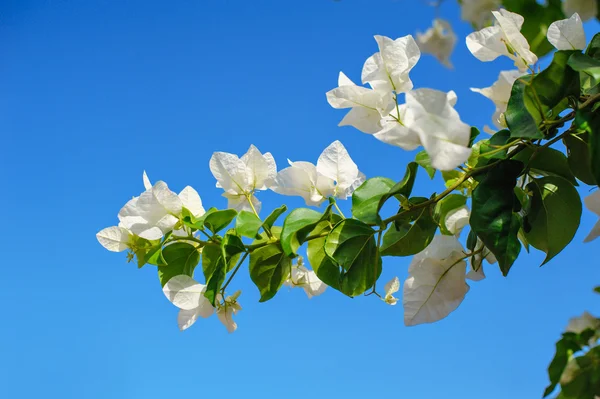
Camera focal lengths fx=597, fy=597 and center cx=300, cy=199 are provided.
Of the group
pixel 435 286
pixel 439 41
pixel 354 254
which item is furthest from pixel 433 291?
pixel 439 41

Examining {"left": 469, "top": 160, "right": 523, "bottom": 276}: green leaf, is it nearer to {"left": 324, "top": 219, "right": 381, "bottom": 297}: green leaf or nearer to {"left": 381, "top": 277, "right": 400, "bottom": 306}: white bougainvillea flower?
{"left": 324, "top": 219, "right": 381, "bottom": 297}: green leaf

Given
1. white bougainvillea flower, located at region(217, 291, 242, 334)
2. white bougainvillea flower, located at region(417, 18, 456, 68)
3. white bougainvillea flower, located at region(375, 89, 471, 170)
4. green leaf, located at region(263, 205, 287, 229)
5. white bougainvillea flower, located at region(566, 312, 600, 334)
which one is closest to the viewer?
white bougainvillea flower, located at region(375, 89, 471, 170)

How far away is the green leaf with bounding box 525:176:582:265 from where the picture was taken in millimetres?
633

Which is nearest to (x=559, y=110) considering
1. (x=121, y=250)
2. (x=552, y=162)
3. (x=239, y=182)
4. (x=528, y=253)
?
(x=552, y=162)

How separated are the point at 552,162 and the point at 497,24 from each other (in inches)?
6.5

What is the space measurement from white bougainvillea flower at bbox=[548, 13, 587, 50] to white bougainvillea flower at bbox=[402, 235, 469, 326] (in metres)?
0.25

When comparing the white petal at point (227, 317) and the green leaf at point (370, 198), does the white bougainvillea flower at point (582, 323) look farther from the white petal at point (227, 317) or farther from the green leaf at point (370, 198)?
the white petal at point (227, 317)

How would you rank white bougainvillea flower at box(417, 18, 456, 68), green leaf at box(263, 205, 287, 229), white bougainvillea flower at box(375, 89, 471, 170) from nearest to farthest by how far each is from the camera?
white bougainvillea flower at box(375, 89, 471, 170) → green leaf at box(263, 205, 287, 229) → white bougainvillea flower at box(417, 18, 456, 68)

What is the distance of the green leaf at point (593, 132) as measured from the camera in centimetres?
48

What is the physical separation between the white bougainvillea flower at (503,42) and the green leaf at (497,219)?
0.16m

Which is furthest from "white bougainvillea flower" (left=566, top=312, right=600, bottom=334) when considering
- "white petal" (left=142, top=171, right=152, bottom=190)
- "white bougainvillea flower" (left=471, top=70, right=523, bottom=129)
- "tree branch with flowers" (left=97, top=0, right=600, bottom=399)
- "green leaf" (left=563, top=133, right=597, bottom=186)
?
"white petal" (left=142, top=171, right=152, bottom=190)

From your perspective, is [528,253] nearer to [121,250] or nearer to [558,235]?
[558,235]

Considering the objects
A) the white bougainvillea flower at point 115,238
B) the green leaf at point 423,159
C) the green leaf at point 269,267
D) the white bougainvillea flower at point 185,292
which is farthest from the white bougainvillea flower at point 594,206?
the white bougainvillea flower at point 115,238

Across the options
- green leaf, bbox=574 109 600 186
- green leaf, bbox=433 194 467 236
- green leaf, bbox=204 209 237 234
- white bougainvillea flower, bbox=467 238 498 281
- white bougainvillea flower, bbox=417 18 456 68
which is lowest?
green leaf, bbox=574 109 600 186
